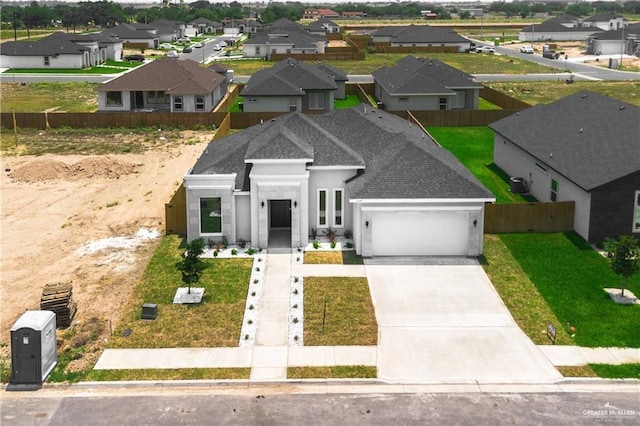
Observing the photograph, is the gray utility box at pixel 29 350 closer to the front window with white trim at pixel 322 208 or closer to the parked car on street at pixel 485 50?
the front window with white trim at pixel 322 208

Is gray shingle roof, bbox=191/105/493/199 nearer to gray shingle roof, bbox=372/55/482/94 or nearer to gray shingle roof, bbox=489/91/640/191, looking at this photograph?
gray shingle roof, bbox=489/91/640/191

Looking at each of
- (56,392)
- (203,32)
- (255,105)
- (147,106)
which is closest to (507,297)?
(56,392)

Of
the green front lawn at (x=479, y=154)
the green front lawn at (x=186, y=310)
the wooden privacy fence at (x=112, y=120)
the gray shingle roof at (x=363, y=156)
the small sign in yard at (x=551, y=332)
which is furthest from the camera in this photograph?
the wooden privacy fence at (x=112, y=120)


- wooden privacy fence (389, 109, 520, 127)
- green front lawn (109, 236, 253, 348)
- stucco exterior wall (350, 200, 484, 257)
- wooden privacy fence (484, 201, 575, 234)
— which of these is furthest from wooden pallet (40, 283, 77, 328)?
wooden privacy fence (389, 109, 520, 127)

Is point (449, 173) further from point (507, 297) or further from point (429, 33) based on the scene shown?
point (429, 33)

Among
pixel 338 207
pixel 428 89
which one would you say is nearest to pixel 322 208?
pixel 338 207

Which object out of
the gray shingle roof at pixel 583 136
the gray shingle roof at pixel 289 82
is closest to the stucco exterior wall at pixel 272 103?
the gray shingle roof at pixel 289 82
